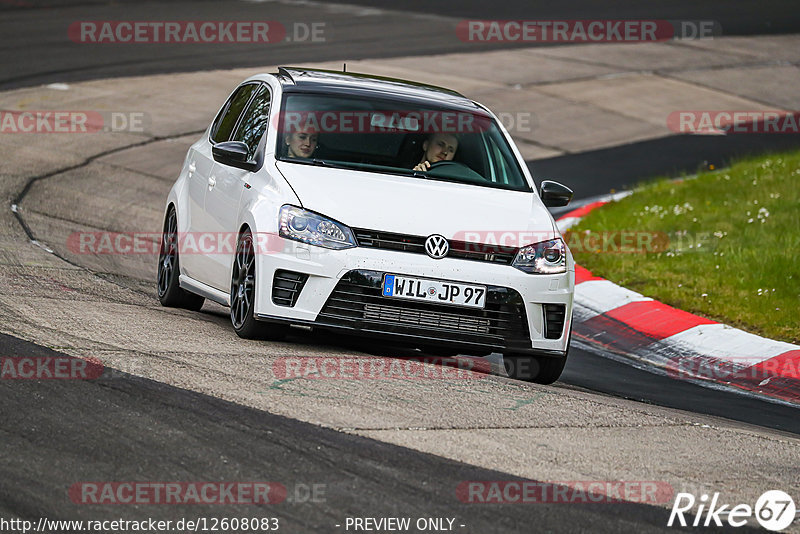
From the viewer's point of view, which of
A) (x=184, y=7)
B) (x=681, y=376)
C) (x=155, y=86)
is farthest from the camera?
(x=184, y=7)

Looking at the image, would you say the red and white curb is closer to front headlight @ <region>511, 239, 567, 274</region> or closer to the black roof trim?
front headlight @ <region>511, 239, 567, 274</region>

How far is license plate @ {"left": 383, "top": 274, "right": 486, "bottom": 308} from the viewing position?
7379mm

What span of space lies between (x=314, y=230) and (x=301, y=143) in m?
1.07

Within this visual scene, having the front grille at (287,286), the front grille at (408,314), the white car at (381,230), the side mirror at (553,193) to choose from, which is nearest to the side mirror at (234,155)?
the white car at (381,230)

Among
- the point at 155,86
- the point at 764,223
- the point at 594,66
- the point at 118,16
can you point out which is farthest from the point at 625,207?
the point at 118,16

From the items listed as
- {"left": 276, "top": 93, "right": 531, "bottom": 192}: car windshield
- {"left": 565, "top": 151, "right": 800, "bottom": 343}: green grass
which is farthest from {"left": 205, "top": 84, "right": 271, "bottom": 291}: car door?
{"left": 565, "top": 151, "right": 800, "bottom": 343}: green grass

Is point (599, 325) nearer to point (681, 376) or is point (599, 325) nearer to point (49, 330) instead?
point (681, 376)

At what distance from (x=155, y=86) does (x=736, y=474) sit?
15983 mm

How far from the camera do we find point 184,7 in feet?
99.9

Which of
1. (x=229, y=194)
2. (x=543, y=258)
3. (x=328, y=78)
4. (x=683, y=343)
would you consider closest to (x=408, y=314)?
(x=543, y=258)

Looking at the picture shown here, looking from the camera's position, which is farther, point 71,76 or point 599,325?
point 71,76

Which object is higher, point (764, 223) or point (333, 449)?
point (333, 449)

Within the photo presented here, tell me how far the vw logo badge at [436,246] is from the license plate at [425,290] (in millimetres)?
149

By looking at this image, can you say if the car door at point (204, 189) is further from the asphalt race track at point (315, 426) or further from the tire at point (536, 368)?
the tire at point (536, 368)
